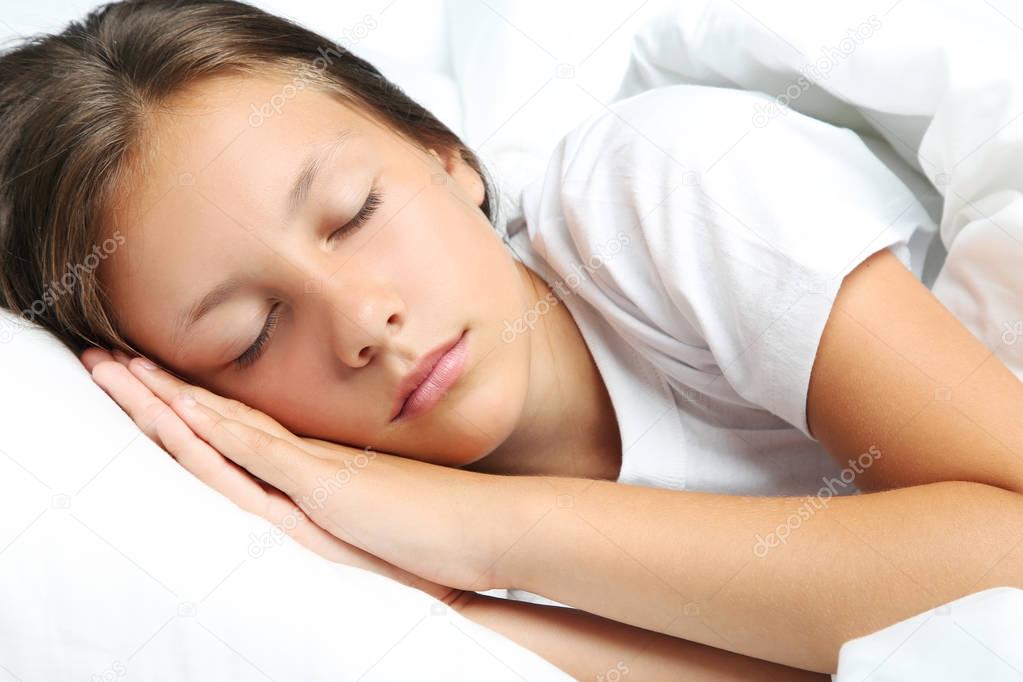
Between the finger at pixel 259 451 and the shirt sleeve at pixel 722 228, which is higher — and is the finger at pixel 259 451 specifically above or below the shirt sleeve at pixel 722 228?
below

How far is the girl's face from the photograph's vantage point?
86 centimetres

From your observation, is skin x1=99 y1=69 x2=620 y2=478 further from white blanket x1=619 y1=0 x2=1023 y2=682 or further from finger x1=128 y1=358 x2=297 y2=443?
white blanket x1=619 y1=0 x2=1023 y2=682

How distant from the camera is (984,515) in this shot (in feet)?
2.50

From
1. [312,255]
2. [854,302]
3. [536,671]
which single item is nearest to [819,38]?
[854,302]

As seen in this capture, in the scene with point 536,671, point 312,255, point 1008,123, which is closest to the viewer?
point 536,671

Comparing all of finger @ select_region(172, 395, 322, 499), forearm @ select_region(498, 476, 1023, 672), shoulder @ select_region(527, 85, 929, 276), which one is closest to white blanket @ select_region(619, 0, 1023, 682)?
shoulder @ select_region(527, 85, 929, 276)

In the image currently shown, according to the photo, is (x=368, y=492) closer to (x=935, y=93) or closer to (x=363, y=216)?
(x=363, y=216)

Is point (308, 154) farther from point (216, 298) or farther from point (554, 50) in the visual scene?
point (554, 50)

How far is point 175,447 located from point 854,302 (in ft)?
2.11

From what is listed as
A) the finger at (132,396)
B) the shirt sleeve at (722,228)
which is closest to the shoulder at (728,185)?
the shirt sleeve at (722,228)

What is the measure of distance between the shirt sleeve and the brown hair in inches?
9.6

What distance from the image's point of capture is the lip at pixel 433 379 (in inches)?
35.4

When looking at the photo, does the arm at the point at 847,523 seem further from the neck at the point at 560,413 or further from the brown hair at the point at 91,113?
the brown hair at the point at 91,113

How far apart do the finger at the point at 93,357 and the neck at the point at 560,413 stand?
17.5 inches
